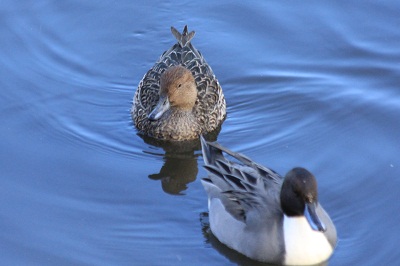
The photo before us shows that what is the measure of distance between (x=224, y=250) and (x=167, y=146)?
2.24m

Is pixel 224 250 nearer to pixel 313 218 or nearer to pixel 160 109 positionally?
pixel 313 218

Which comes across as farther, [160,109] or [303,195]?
[160,109]

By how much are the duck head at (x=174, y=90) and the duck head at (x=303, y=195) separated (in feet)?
8.70

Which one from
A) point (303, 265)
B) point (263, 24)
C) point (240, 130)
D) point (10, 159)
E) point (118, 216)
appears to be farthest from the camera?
point (263, 24)

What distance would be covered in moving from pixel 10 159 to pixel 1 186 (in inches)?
20.1

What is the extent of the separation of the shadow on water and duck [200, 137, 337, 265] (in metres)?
0.93

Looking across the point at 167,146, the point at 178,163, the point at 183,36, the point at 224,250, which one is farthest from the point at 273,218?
the point at 183,36

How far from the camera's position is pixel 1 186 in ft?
32.9

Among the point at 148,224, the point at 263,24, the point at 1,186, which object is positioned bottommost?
the point at 148,224

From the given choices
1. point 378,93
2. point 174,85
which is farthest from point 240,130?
point 378,93

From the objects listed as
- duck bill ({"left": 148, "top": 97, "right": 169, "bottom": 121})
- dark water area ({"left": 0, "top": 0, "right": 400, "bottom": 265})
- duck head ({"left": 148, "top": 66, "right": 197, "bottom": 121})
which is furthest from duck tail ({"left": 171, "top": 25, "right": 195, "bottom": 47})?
duck bill ({"left": 148, "top": 97, "right": 169, "bottom": 121})

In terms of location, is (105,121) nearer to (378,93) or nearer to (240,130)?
(240,130)

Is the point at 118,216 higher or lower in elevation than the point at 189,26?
lower

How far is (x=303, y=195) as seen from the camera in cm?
866
